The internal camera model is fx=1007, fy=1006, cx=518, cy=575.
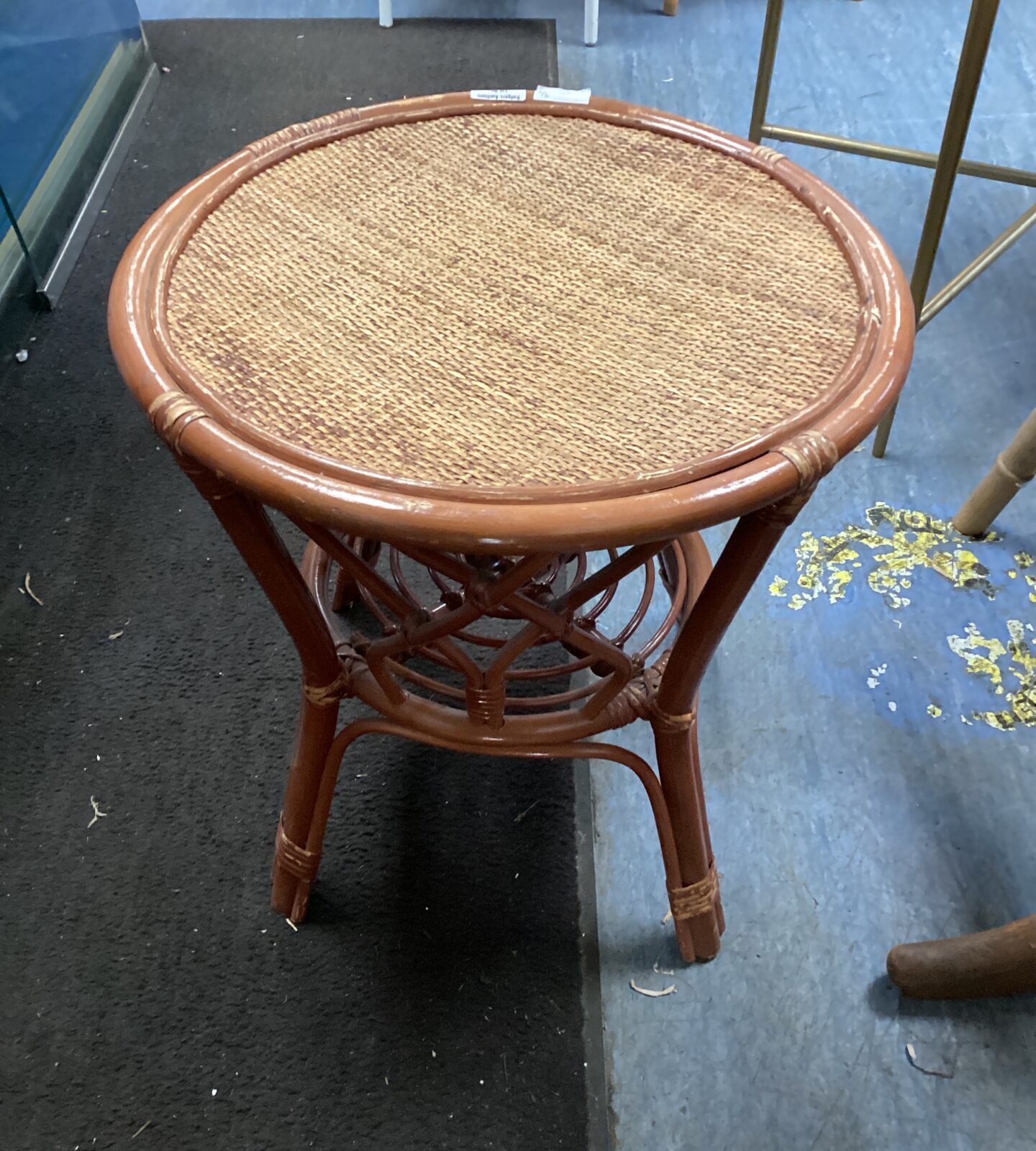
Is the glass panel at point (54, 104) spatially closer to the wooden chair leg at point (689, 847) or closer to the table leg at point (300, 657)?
the table leg at point (300, 657)

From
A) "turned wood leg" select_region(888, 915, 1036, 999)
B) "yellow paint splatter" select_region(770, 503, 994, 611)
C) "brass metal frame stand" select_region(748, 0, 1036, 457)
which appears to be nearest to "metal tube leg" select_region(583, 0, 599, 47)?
"brass metal frame stand" select_region(748, 0, 1036, 457)

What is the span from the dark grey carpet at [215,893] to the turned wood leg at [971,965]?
13.9 inches

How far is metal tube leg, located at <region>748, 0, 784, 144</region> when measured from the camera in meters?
1.57

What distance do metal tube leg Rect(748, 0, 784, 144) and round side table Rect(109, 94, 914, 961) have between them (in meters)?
0.70

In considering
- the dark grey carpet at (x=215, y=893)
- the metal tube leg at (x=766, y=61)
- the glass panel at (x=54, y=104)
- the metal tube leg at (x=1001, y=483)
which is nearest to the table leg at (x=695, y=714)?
the dark grey carpet at (x=215, y=893)

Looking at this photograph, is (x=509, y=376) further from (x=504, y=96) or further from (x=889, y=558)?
(x=889, y=558)

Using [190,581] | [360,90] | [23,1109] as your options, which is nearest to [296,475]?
[23,1109]

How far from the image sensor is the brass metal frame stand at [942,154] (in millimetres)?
1227

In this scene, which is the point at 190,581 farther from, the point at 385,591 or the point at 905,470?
the point at 905,470

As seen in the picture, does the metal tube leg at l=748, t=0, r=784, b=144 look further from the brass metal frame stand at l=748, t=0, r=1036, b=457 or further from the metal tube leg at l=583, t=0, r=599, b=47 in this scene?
the metal tube leg at l=583, t=0, r=599, b=47

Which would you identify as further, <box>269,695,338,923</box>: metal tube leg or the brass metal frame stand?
the brass metal frame stand

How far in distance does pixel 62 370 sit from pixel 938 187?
1471 mm

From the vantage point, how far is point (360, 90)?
2430mm

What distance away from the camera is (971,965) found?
1010mm
